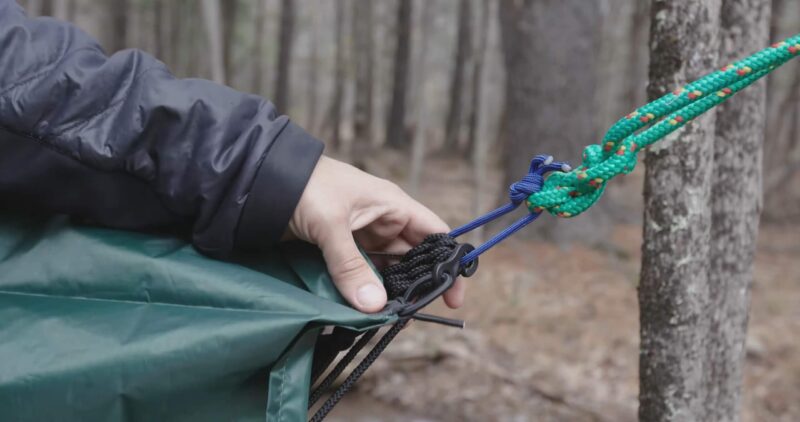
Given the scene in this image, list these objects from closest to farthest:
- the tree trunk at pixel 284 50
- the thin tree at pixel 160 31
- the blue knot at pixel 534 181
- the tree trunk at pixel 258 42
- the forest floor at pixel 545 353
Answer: the blue knot at pixel 534 181, the forest floor at pixel 545 353, the tree trunk at pixel 284 50, the thin tree at pixel 160 31, the tree trunk at pixel 258 42

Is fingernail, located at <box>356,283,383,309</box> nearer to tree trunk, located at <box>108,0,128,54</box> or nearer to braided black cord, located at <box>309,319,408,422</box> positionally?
braided black cord, located at <box>309,319,408,422</box>

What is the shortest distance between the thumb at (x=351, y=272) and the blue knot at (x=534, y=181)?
35 cm

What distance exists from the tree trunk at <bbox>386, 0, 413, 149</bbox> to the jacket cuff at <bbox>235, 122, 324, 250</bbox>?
13.8 m

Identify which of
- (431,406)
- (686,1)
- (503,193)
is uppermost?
(686,1)

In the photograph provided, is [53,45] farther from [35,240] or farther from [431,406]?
[431,406]

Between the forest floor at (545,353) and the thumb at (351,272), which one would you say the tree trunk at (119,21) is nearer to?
the forest floor at (545,353)

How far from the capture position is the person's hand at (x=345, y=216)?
1230 mm

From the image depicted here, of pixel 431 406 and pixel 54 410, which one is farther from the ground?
pixel 54 410

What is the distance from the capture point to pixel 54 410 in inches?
45.0

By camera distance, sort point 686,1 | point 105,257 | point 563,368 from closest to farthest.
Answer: point 105,257, point 686,1, point 563,368

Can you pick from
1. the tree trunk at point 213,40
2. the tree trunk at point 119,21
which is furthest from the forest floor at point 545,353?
the tree trunk at point 119,21

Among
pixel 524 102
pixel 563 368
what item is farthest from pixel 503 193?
pixel 563 368

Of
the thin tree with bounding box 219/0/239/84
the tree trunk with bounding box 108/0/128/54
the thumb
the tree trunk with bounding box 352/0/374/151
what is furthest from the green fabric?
the tree trunk with bounding box 108/0/128/54

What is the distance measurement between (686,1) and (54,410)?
1.51 meters
